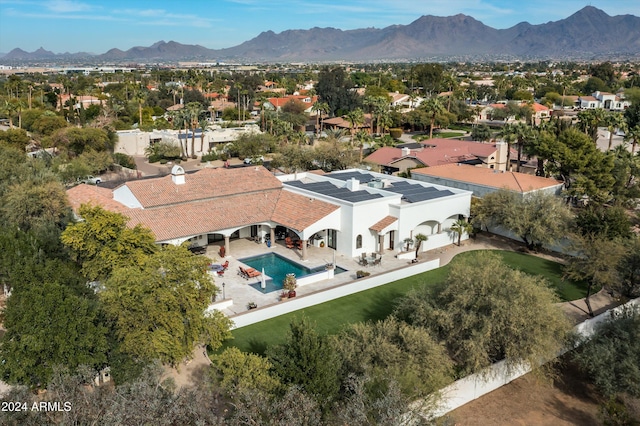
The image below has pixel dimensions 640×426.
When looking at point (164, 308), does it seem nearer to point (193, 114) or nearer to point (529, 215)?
point (529, 215)

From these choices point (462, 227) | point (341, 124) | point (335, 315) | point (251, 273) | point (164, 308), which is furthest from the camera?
point (341, 124)

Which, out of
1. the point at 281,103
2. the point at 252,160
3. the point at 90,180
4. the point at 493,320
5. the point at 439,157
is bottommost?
the point at 493,320

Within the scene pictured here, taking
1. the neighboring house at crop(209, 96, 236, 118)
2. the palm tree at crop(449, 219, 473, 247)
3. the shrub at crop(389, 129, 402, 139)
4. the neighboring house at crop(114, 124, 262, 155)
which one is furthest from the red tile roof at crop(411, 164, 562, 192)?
the neighboring house at crop(209, 96, 236, 118)

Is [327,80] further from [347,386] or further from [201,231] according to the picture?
[347,386]

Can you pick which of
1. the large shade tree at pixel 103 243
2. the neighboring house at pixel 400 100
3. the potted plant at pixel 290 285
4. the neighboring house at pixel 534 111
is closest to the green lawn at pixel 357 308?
the potted plant at pixel 290 285

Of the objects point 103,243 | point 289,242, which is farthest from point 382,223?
point 103,243

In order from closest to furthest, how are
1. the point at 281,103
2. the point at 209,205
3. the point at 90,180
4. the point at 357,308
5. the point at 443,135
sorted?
the point at 357,308 → the point at 209,205 → the point at 90,180 → the point at 443,135 → the point at 281,103

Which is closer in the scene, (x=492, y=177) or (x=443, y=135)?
(x=492, y=177)
